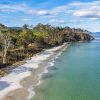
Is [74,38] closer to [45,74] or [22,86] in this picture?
[45,74]

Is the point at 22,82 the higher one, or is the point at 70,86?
the point at 22,82

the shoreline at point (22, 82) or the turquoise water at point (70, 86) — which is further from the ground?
the shoreline at point (22, 82)

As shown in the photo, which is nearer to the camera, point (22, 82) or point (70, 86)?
point (70, 86)

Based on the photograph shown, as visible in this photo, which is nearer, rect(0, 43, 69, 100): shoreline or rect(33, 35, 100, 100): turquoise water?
rect(0, 43, 69, 100): shoreline

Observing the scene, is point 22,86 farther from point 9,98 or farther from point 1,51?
point 1,51

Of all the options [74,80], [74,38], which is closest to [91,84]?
[74,80]

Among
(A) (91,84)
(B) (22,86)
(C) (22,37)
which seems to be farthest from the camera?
(C) (22,37)

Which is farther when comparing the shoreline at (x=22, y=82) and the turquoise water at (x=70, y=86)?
the turquoise water at (x=70, y=86)

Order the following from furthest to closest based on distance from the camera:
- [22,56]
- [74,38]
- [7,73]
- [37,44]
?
[74,38] < [37,44] < [22,56] < [7,73]

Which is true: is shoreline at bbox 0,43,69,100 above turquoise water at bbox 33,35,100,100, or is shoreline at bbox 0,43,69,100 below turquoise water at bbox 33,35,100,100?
above

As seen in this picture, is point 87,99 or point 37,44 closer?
point 87,99
